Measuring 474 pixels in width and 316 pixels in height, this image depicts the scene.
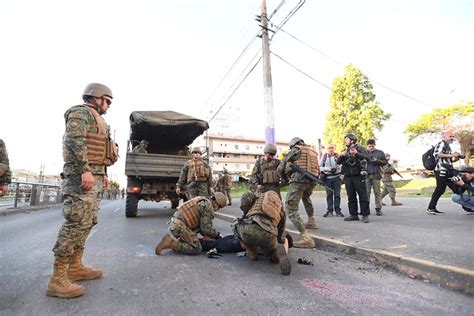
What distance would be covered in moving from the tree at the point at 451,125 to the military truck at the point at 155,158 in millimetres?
25287

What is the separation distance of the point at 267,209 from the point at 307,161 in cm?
183

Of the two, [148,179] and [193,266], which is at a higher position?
[148,179]

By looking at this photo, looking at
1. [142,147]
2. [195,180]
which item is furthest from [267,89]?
[195,180]

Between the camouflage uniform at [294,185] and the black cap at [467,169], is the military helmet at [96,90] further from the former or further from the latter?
the black cap at [467,169]

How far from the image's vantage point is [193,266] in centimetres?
339

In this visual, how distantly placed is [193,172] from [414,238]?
14.4ft

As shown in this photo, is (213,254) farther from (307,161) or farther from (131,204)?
(131,204)

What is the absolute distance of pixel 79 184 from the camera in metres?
2.77

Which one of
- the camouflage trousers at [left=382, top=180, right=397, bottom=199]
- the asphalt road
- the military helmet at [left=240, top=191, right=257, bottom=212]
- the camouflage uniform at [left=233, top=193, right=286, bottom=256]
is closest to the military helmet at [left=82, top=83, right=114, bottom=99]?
the asphalt road

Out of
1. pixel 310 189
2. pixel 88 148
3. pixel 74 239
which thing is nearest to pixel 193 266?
pixel 74 239

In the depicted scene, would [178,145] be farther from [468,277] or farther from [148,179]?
[468,277]

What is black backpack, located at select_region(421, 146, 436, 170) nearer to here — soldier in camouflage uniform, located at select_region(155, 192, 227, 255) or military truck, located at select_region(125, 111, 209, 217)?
soldier in camouflage uniform, located at select_region(155, 192, 227, 255)

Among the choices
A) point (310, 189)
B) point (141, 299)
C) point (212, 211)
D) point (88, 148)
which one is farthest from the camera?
point (310, 189)

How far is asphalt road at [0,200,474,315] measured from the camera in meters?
2.22
